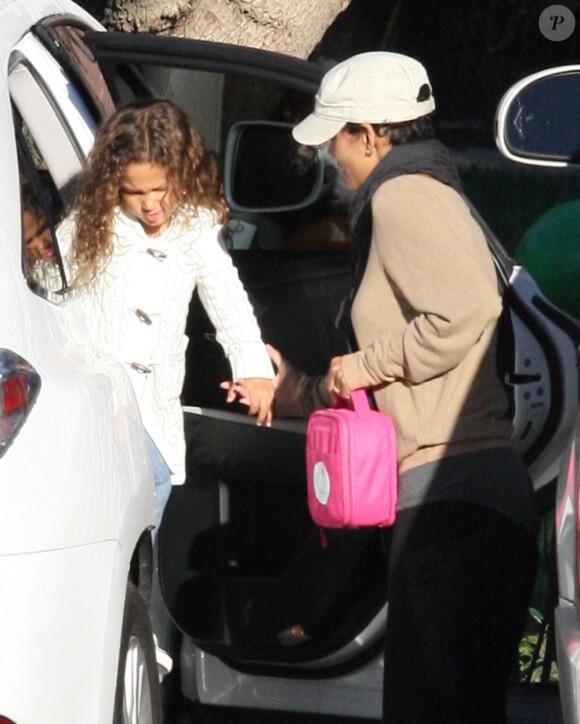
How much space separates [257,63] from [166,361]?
77 cm

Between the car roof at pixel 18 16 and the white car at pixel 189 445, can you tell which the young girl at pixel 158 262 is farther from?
the car roof at pixel 18 16

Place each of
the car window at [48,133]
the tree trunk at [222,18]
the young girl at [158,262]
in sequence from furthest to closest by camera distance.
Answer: the tree trunk at [222,18]
the young girl at [158,262]
the car window at [48,133]

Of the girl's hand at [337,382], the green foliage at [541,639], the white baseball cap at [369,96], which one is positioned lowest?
the green foliage at [541,639]

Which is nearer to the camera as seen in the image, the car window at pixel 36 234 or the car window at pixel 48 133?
the car window at pixel 36 234

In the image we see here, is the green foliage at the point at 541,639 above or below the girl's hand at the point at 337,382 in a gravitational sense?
below

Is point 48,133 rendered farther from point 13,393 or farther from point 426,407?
point 13,393

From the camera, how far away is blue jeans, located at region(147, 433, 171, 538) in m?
3.57

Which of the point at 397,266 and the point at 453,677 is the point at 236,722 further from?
the point at 397,266

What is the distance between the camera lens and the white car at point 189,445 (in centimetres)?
249

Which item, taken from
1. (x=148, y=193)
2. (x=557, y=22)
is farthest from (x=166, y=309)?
(x=557, y=22)

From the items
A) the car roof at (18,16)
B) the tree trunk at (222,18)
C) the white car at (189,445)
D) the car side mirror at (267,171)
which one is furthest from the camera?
the tree trunk at (222,18)

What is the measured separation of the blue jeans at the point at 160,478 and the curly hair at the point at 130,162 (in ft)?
1.47

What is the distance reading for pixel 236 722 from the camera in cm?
442

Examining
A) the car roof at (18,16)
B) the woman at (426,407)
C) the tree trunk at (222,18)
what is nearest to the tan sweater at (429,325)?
the woman at (426,407)
